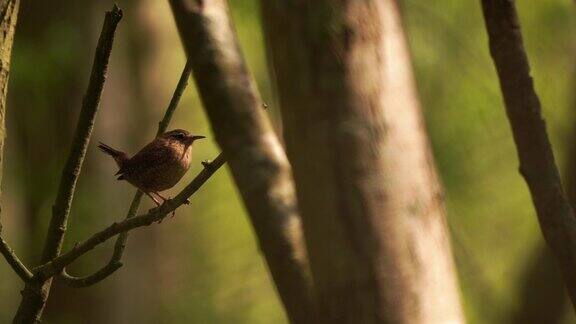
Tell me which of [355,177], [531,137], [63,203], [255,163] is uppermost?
[63,203]

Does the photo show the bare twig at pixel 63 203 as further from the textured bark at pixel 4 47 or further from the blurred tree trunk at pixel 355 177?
the blurred tree trunk at pixel 355 177

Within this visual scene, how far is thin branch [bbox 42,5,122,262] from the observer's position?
2.54 metres

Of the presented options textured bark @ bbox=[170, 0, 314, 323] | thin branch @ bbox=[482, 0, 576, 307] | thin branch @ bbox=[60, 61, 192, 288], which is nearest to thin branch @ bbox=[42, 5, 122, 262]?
thin branch @ bbox=[60, 61, 192, 288]

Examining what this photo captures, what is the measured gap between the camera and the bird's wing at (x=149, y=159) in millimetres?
4395

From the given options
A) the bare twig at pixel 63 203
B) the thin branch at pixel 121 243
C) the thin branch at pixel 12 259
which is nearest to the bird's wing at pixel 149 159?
the thin branch at pixel 121 243

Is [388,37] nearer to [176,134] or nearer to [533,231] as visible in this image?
[176,134]

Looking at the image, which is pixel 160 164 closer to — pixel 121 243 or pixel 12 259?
pixel 121 243

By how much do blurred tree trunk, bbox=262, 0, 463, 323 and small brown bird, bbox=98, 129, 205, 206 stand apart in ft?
8.41

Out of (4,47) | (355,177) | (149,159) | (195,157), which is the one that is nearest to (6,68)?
(4,47)

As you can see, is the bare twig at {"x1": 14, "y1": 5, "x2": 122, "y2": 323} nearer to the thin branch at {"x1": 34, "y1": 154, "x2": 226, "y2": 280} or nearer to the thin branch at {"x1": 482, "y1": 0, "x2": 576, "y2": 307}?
the thin branch at {"x1": 34, "y1": 154, "x2": 226, "y2": 280}

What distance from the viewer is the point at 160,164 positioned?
4426mm

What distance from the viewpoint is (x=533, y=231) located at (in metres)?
7.86

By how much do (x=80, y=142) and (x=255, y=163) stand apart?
1.02 meters

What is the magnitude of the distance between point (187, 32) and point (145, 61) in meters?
6.27
